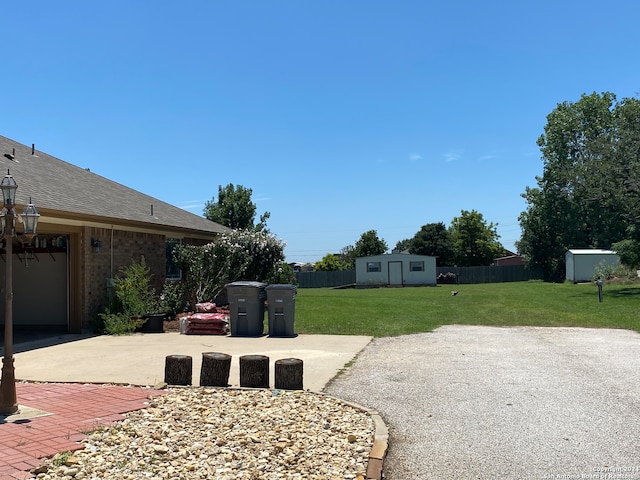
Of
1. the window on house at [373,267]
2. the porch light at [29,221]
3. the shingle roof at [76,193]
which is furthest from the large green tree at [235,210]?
the porch light at [29,221]

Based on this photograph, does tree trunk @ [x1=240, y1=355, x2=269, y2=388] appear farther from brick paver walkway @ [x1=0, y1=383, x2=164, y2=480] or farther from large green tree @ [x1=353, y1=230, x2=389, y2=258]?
large green tree @ [x1=353, y1=230, x2=389, y2=258]

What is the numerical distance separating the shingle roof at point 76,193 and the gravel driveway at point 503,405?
7.78 meters

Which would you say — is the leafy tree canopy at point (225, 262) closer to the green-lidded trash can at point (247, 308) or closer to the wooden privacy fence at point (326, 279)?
the green-lidded trash can at point (247, 308)

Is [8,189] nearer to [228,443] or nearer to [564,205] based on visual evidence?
[228,443]

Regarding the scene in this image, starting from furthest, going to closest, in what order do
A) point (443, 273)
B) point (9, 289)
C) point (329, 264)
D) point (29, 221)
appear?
point (329, 264) → point (443, 273) → point (29, 221) → point (9, 289)

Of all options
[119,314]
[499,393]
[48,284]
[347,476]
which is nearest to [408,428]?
[347,476]

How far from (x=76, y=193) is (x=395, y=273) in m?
36.4

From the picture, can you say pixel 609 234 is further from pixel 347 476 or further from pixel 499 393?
pixel 347 476

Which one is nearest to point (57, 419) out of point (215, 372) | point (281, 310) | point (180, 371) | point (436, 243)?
point (180, 371)

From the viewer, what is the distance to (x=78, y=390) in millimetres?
7438

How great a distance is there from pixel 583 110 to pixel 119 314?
2038 inches

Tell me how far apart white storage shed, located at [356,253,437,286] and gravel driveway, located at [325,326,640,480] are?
36679mm

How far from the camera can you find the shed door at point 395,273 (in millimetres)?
48812

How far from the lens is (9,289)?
6.67 meters
